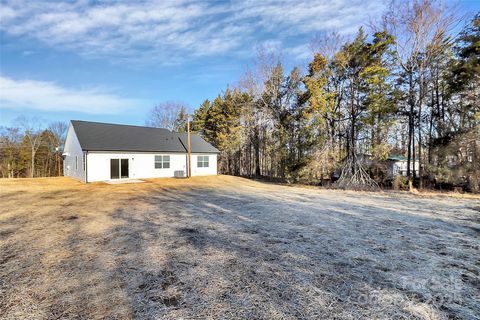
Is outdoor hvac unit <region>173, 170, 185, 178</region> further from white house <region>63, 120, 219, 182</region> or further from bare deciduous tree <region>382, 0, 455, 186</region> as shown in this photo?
bare deciduous tree <region>382, 0, 455, 186</region>

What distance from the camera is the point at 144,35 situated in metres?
11.9

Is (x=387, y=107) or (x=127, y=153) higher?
(x=387, y=107)

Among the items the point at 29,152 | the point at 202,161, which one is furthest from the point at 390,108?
the point at 29,152

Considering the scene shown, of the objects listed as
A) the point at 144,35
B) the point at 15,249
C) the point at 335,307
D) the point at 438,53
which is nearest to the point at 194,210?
the point at 15,249

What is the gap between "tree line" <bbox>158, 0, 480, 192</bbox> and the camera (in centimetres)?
1210

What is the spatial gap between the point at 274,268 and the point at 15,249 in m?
4.42

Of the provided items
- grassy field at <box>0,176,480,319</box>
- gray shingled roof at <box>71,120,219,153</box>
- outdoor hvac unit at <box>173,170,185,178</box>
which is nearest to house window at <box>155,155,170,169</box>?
gray shingled roof at <box>71,120,219,153</box>

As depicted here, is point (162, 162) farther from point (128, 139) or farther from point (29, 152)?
point (29, 152)

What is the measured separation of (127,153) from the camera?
52.6ft

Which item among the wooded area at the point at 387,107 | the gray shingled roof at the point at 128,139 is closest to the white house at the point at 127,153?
the gray shingled roof at the point at 128,139

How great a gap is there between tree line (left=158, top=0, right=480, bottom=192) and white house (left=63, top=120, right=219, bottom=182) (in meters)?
7.49

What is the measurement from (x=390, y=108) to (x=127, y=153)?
58.2 ft

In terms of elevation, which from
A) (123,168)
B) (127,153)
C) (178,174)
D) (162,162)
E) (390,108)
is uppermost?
(390,108)

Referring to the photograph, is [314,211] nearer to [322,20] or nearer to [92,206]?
[92,206]
